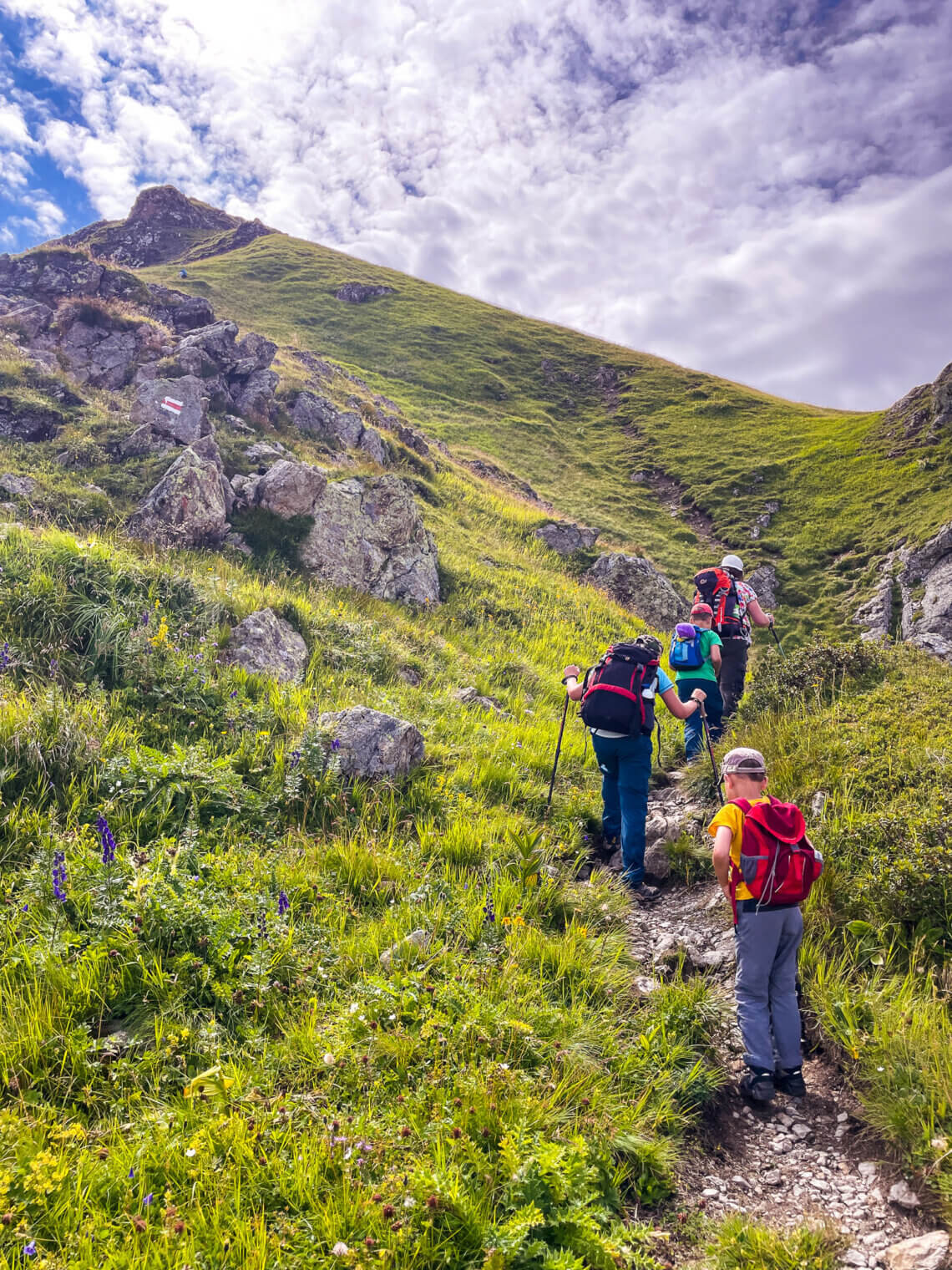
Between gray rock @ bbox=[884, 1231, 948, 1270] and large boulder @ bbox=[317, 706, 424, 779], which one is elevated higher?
large boulder @ bbox=[317, 706, 424, 779]

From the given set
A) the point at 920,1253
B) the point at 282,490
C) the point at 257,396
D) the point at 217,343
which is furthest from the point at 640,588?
the point at 920,1253

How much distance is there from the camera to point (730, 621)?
10422 millimetres

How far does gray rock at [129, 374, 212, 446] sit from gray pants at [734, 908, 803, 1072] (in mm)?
13844

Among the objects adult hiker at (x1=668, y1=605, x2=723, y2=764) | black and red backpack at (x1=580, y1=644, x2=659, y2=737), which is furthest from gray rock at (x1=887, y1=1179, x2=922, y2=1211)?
adult hiker at (x1=668, y1=605, x2=723, y2=764)

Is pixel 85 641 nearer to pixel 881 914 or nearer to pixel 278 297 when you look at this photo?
pixel 881 914

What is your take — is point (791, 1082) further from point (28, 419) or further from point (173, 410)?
point (28, 419)

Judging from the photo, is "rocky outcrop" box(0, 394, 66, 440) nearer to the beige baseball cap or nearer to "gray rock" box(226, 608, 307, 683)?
Result: "gray rock" box(226, 608, 307, 683)

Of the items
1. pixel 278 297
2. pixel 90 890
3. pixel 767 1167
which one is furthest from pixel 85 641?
pixel 278 297

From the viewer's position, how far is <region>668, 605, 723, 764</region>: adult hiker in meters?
9.05

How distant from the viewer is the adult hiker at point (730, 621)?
10445mm

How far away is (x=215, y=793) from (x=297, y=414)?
57.1 ft

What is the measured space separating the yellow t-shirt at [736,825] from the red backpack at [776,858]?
0.03 meters

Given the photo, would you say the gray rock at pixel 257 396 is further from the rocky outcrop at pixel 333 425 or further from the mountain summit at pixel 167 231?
the mountain summit at pixel 167 231

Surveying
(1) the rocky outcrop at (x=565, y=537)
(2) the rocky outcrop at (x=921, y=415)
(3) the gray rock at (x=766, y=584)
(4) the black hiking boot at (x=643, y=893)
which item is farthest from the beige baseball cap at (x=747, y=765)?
(2) the rocky outcrop at (x=921, y=415)
